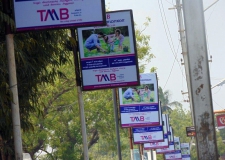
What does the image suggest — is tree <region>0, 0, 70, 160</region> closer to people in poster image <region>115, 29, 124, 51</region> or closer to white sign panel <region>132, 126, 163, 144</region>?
people in poster image <region>115, 29, 124, 51</region>

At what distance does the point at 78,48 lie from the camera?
598 inches

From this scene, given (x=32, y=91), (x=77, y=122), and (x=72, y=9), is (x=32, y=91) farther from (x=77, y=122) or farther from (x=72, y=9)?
(x=77, y=122)

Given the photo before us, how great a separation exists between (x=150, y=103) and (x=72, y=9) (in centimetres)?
1699

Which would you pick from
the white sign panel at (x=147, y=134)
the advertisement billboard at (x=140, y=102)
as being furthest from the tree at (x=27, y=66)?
the white sign panel at (x=147, y=134)

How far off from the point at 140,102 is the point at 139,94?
0.99 feet

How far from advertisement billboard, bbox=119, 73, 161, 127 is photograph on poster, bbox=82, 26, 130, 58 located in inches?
422

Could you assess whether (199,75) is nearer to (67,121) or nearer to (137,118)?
(137,118)

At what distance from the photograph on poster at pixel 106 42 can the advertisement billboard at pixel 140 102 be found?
10723 millimetres

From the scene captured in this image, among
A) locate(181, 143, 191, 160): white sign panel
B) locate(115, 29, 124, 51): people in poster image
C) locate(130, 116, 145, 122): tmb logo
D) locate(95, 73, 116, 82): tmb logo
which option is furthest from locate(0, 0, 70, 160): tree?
locate(181, 143, 191, 160): white sign panel

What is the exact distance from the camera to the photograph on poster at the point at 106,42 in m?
15.6

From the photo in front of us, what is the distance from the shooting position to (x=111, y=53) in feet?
51.1

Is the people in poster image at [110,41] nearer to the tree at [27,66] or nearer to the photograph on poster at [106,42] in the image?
the photograph on poster at [106,42]

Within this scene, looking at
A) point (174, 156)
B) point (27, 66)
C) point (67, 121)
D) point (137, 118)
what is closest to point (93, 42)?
point (27, 66)

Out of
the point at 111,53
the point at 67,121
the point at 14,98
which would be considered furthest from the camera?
the point at 67,121
